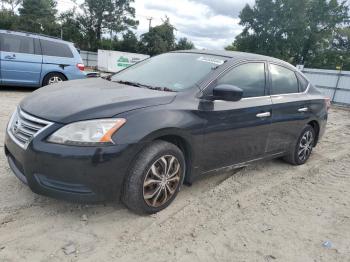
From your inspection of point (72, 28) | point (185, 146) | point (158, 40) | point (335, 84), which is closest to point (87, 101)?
point (185, 146)

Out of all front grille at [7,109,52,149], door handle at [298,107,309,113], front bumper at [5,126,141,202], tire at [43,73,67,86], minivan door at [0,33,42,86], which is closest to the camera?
front bumper at [5,126,141,202]

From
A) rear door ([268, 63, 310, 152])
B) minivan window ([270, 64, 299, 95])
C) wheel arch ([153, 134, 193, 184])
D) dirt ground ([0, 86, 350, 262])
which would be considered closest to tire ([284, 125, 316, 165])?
rear door ([268, 63, 310, 152])

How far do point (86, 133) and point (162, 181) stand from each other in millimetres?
896

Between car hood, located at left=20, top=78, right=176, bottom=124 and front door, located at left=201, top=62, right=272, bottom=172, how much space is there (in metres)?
0.59

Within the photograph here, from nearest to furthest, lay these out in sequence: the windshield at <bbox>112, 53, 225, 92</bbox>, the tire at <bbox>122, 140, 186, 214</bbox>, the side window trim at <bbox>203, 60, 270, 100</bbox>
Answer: the tire at <bbox>122, 140, 186, 214</bbox> < the side window trim at <bbox>203, 60, 270, 100</bbox> < the windshield at <bbox>112, 53, 225, 92</bbox>

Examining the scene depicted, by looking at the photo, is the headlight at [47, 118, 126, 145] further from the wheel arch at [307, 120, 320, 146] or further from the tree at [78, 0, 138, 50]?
the tree at [78, 0, 138, 50]

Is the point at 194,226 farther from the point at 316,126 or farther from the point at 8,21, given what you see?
the point at 8,21

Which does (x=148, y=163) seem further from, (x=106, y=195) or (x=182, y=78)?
(x=182, y=78)

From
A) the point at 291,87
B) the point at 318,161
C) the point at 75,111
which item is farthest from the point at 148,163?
the point at 318,161

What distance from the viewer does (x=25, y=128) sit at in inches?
115

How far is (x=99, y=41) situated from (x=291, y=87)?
45.8 metres

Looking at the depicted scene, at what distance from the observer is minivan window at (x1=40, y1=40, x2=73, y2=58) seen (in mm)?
9695

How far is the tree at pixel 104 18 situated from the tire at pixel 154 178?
1839 inches

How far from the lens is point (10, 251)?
252 cm
